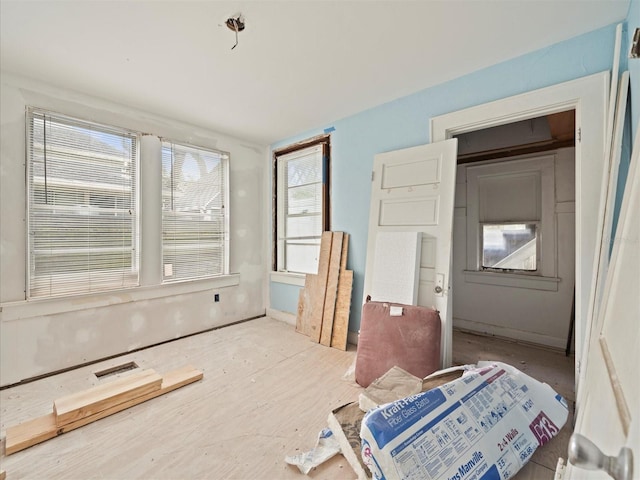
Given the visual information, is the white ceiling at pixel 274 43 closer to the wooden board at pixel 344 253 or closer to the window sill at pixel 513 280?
the wooden board at pixel 344 253

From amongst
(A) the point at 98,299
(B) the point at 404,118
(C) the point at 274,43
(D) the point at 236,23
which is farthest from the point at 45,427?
(B) the point at 404,118

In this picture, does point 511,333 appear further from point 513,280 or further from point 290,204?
point 290,204

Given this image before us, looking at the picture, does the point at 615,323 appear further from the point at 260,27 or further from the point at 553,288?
the point at 553,288

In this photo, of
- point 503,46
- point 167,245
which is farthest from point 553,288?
point 167,245

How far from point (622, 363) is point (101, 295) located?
12.2 feet

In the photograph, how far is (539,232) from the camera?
11.6 ft

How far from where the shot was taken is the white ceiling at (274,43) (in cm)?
178

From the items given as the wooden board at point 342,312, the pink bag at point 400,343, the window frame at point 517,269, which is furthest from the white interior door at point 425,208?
the window frame at point 517,269

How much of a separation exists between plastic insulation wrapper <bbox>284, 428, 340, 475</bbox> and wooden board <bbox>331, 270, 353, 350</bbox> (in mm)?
1405

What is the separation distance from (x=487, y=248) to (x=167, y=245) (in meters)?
4.22

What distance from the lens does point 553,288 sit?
335 cm

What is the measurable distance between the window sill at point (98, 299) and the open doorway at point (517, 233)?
3.26m

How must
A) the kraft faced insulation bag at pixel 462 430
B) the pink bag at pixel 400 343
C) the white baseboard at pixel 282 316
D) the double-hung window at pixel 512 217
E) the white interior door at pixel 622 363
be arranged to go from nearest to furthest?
the white interior door at pixel 622 363, the kraft faced insulation bag at pixel 462 430, the pink bag at pixel 400 343, the double-hung window at pixel 512 217, the white baseboard at pixel 282 316

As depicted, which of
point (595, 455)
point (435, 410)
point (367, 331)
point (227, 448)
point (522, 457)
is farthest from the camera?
point (367, 331)
